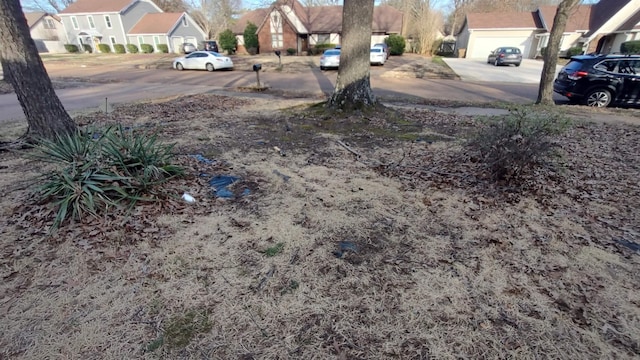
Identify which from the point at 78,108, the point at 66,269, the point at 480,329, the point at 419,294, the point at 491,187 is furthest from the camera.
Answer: the point at 78,108

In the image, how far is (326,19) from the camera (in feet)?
111

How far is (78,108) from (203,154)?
701 centimetres

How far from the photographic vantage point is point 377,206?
11.6 ft

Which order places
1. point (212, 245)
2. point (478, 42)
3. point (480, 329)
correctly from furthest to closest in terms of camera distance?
point (478, 42) → point (212, 245) → point (480, 329)

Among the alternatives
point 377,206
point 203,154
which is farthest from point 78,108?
point 377,206

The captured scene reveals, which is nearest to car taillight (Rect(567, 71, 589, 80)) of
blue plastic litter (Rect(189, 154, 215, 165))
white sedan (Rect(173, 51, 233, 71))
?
blue plastic litter (Rect(189, 154, 215, 165))

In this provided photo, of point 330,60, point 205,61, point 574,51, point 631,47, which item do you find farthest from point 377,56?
point 574,51

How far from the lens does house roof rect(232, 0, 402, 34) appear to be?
32719 millimetres

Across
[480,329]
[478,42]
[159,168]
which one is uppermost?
[478,42]

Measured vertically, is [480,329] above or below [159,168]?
below

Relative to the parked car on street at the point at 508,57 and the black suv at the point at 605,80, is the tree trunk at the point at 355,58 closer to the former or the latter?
the black suv at the point at 605,80

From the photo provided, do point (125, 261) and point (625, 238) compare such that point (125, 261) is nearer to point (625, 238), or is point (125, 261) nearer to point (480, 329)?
point (480, 329)

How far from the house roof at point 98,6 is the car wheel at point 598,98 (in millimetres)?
47216

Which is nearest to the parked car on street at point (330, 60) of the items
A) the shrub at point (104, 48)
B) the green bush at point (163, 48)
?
the green bush at point (163, 48)
